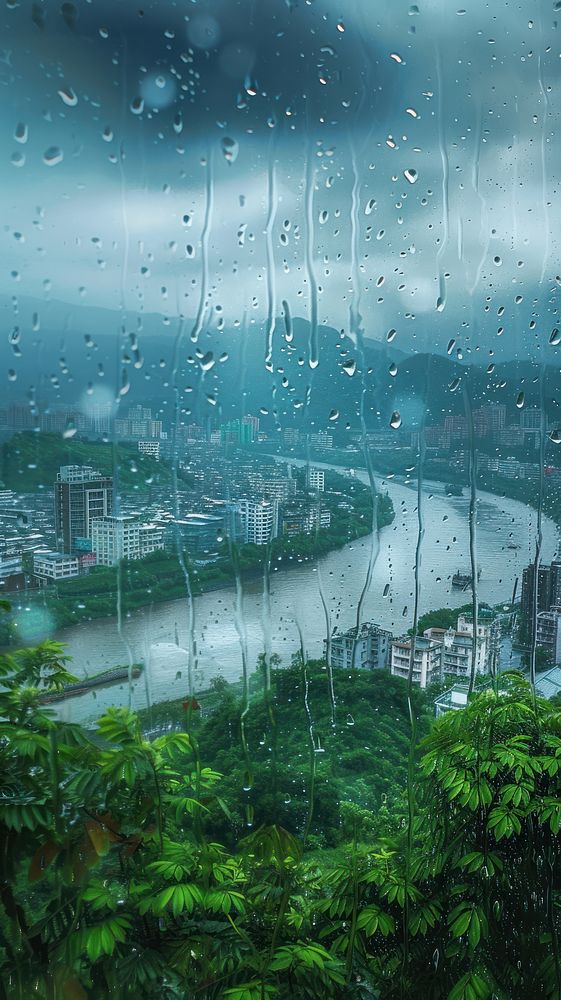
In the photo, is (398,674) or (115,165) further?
(398,674)

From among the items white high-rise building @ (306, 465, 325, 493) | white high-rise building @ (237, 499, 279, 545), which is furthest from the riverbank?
white high-rise building @ (306, 465, 325, 493)

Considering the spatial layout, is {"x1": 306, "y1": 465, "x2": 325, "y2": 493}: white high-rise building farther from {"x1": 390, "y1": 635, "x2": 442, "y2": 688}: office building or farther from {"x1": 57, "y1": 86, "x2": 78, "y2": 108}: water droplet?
{"x1": 57, "y1": 86, "x2": 78, "y2": 108}: water droplet

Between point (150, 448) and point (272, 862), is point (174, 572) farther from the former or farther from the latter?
point (272, 862)

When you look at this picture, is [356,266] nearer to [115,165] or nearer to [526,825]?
[115,165]

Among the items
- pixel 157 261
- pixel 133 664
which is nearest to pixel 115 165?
pixel 157 261

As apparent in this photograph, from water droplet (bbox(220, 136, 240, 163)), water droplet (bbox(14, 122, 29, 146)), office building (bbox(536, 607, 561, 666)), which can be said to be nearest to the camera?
water droplet (bbox(14, 122, 29, 146))

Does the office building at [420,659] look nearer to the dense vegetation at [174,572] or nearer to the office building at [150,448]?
the dense vegetation at [174,572]

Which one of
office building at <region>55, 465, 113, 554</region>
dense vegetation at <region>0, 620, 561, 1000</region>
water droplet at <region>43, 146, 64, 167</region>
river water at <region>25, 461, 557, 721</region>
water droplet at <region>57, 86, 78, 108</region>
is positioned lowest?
dense vegetation at <region>0, 620, 561, 1000</region>
